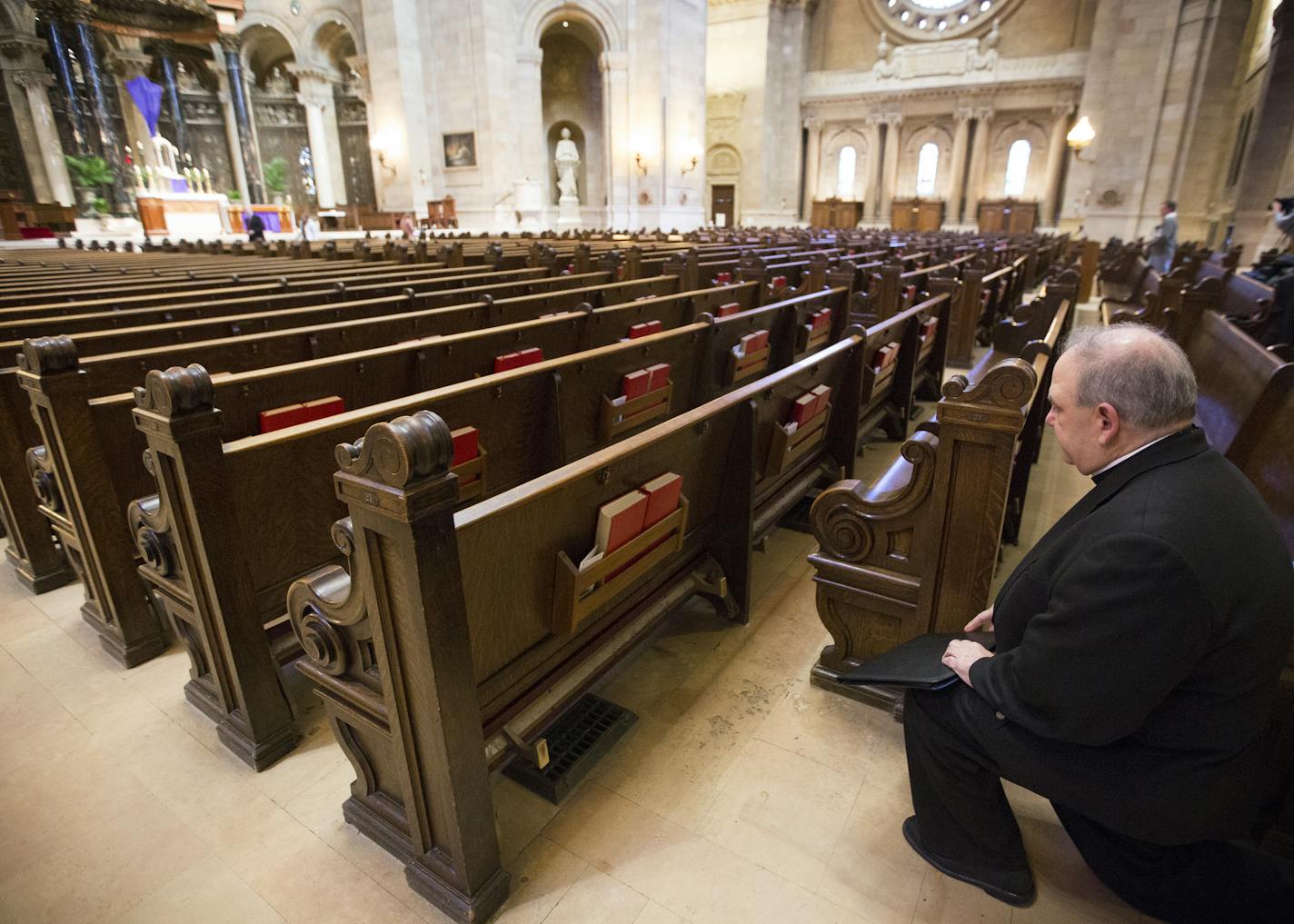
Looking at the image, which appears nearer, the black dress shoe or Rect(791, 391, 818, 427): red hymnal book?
the black dress shoe

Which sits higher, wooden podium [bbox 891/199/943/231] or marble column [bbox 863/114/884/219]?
marble column [bbox 863/114/884/219]

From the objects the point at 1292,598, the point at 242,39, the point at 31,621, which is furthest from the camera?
the point at 242,39

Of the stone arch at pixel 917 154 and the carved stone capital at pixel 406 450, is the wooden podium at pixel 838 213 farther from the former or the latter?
the carved stone capital at pixel 406 450

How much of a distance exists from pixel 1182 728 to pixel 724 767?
3.63ft

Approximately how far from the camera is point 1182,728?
1.21 m

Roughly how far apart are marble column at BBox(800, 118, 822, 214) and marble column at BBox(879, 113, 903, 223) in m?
2.01

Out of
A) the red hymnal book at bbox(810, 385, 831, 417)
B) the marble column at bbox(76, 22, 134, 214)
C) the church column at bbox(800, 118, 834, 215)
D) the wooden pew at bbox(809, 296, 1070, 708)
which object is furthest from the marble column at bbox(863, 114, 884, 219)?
the wooden pew at bbox(809, 296, 1070, 708)

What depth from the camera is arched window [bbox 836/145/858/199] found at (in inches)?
982

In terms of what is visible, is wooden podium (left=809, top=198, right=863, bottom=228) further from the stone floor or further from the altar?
the stone floor

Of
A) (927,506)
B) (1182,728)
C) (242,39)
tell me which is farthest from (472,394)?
(242,39)

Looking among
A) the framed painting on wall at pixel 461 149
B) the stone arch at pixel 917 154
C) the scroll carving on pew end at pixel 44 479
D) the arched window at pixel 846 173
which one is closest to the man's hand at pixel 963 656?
the scroll carving on pew end at pixel 44 479

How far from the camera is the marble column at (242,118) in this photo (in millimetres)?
19438

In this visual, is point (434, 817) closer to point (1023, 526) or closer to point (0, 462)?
point (0, 462)

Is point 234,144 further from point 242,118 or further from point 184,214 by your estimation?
point 184,214
